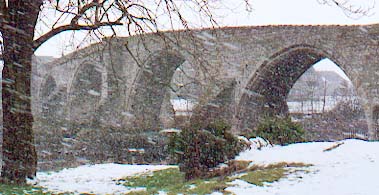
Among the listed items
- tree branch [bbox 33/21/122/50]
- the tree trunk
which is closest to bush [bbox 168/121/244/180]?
tree branch [bbox 33/21/122/50]

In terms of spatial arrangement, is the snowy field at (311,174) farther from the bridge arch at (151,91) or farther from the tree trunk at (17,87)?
the bridge arch at (151,91)

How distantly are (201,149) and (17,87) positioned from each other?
3094 mm

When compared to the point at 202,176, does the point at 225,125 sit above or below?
above

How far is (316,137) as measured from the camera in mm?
23891

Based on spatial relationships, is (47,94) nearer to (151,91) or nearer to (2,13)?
(151,91)

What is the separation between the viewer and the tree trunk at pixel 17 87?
752 centimetres

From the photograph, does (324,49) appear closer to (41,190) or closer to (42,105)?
(41,190)

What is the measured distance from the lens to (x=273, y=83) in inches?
805

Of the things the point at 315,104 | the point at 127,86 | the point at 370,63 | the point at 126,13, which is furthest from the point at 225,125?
the point at 315,104

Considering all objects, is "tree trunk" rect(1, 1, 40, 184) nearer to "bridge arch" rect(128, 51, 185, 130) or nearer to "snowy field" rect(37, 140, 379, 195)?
"snowy field" rect(37, 140, 379, 195)

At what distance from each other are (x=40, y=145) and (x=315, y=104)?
24862 mm

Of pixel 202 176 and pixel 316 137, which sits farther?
pixel 316 137

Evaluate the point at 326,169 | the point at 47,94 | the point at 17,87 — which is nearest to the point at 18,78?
the point at 17,87

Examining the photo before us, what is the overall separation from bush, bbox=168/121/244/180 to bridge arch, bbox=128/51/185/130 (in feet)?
52.3
